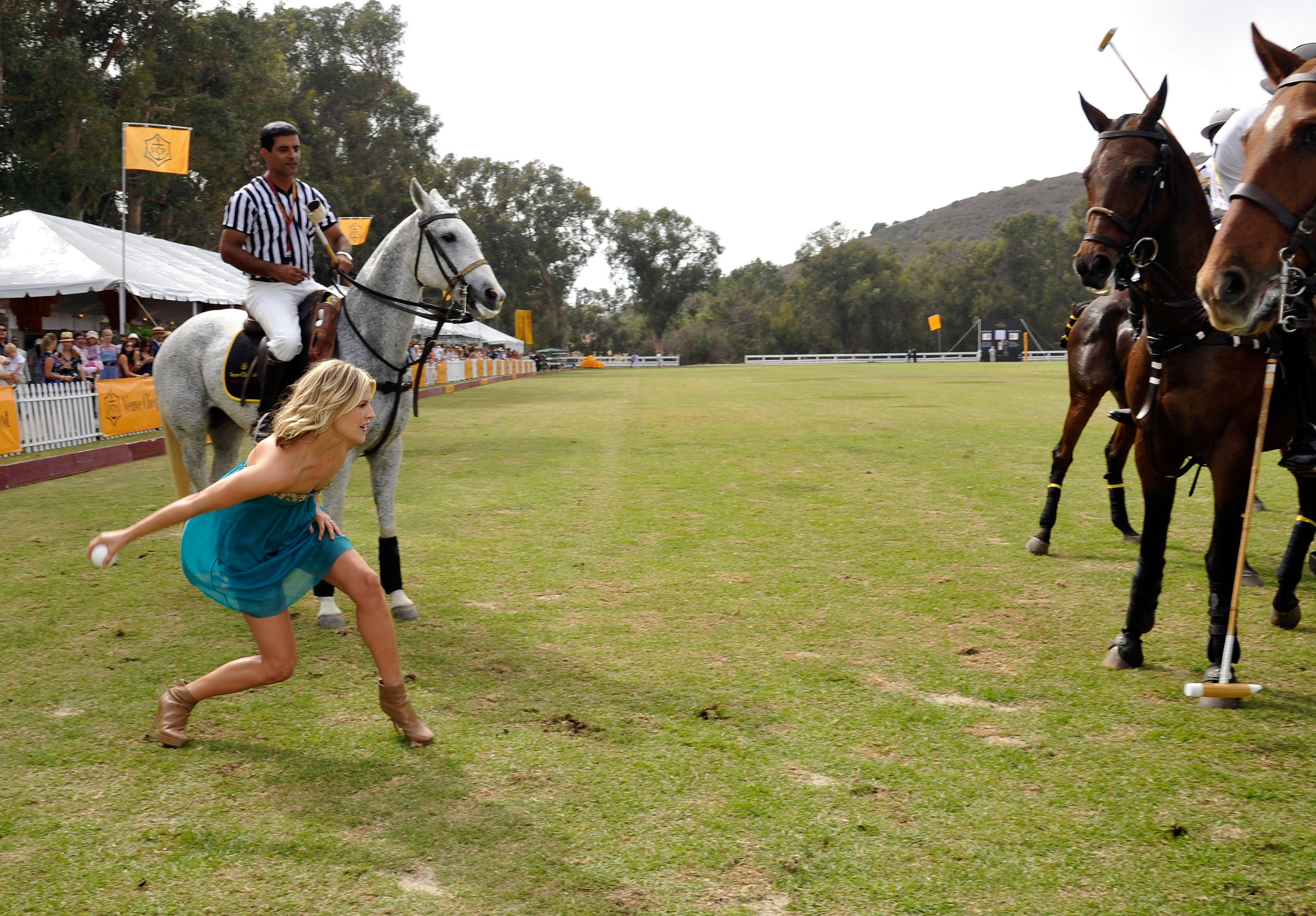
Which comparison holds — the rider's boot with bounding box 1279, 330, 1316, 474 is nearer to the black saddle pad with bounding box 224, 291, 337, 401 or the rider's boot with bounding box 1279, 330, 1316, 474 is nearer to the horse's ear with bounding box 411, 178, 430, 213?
the horse's ear with bounding box 411, 178, 430, 213

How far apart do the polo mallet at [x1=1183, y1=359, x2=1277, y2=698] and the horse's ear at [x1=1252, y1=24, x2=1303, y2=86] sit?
120cm

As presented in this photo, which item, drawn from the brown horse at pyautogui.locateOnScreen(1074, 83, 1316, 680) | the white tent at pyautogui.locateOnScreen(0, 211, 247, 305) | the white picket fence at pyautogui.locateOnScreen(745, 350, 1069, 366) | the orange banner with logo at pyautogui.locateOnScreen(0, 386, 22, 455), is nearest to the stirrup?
the brown horse at pyautogui.locateOnScreen(1074, 83, 1316, 680)

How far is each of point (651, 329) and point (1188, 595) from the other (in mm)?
97246

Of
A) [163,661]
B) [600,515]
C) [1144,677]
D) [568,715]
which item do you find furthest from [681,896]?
[600,515]

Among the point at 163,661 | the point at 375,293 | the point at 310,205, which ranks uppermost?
the point at 310,205

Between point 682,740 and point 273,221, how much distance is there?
418cm

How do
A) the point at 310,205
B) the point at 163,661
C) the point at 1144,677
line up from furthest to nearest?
the point at 310,205 → the point at 163,661 → the point at 1144,677

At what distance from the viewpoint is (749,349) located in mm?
95438

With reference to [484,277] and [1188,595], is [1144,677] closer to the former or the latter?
[1188,595]

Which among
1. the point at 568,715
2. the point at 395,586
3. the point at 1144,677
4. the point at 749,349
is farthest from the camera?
the point at 749,349

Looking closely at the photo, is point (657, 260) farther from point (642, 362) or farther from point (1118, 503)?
point (1118, 503)

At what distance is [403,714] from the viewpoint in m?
3.80

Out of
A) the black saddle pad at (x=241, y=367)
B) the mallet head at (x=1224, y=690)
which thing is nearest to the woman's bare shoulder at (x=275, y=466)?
the black saddle pad at (x=241, y=367)

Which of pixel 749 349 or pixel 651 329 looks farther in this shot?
pixel 651 329
